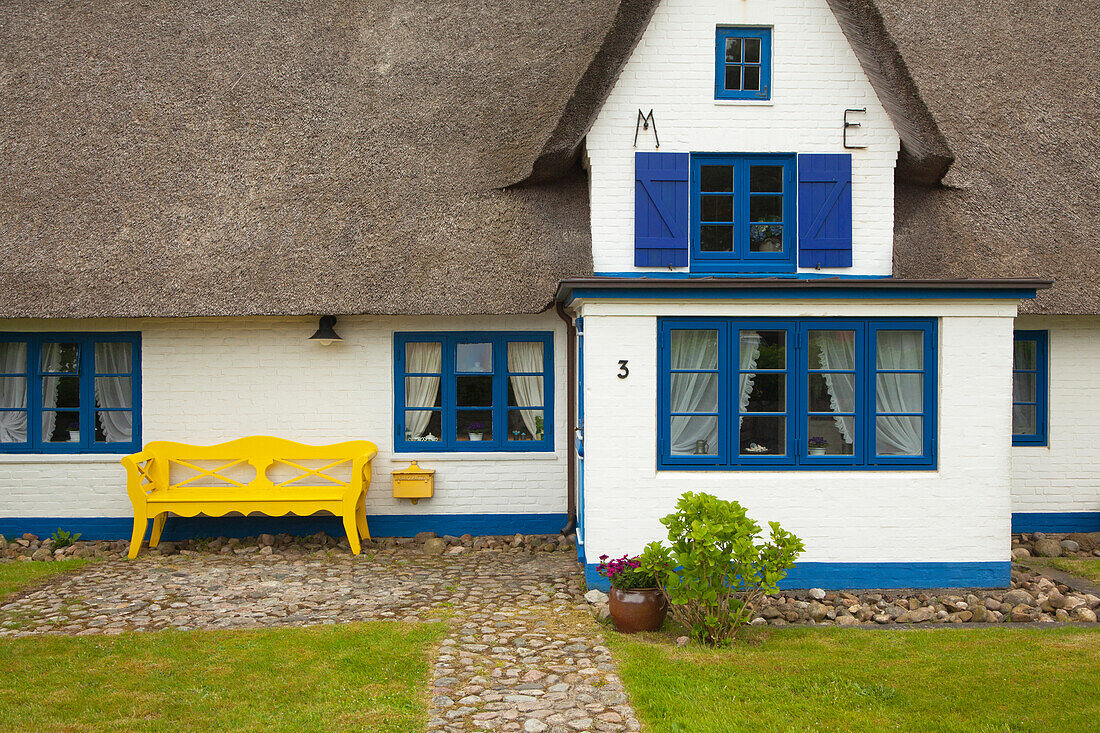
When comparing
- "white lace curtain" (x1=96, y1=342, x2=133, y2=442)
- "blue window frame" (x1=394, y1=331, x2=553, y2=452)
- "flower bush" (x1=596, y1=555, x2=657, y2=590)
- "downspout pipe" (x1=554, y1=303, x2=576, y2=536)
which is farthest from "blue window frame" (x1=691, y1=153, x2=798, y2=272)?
"white lace curtain" (x1=96, y1=342, x2=133, y2=442)

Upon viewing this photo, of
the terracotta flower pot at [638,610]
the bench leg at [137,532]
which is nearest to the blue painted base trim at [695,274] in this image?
the terracotta flower pot at [638,610]

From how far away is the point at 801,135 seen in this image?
8789 mm

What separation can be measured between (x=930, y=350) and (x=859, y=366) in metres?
0.68

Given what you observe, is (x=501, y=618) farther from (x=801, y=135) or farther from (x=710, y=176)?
(x=801, y=135)

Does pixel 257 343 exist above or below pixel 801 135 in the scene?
below

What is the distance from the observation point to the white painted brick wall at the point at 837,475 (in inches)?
300

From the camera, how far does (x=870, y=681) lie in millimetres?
5492

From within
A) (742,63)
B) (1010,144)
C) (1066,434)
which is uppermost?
(742,63)

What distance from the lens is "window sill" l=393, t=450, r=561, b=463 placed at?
9.97 m

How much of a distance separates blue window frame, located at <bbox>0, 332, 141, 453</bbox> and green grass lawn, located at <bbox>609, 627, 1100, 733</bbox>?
7084 millimetres

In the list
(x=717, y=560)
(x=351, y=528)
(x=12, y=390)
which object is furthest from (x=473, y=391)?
(x=12, y=390)

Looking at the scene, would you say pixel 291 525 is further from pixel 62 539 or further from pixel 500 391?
A: pixel 500 391

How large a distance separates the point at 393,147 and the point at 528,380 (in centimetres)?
341

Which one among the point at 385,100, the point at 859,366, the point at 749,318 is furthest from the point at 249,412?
the point at 859,366
